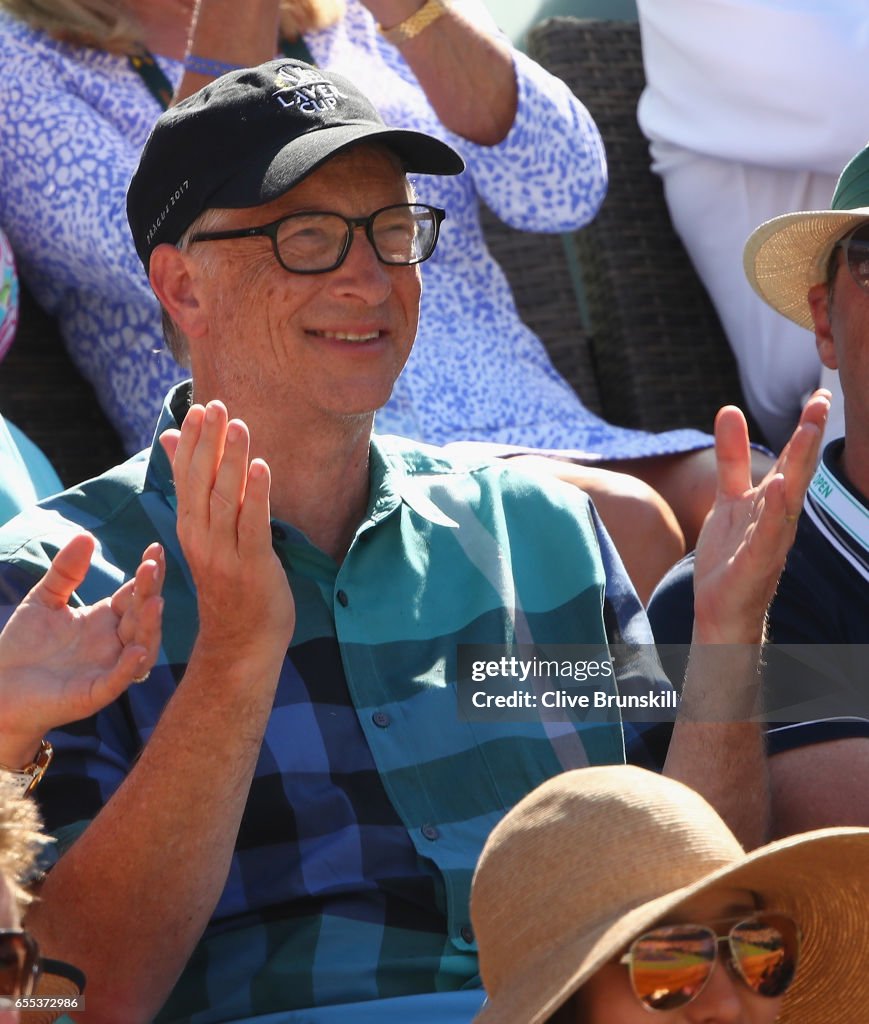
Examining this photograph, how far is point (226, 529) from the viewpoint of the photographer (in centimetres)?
211

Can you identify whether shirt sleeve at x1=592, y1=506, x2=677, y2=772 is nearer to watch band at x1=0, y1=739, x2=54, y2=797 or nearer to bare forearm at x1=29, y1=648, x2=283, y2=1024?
bare forearm at x1=29, y1=648, x2=283, y2=1024

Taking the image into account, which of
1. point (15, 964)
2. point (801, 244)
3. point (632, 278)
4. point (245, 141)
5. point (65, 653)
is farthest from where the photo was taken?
point (632, 278)

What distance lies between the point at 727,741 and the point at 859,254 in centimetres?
103

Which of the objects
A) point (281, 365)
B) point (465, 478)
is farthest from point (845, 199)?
point (281, 365)

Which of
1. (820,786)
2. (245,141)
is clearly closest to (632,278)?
(245,141)

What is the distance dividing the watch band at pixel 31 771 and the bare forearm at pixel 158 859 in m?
0.09

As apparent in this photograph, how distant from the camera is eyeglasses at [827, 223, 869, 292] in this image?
304 cm

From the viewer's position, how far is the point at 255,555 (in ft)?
6.97

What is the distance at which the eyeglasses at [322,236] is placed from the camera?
2699 millimetres

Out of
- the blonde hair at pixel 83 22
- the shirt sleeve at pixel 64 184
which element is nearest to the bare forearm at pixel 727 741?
the shirt sleeve at pixel 64 184

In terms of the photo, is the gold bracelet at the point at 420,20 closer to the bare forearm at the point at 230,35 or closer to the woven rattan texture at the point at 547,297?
the bare forearm at the point at 230,35

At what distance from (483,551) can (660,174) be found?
1920mm

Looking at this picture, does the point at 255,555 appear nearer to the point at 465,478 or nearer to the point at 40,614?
the point at 40,614

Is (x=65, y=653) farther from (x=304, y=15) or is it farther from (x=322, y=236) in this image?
(x=304, y=15)
